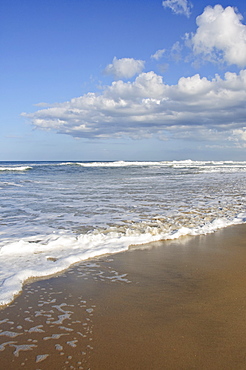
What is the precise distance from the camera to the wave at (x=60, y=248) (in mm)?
3662

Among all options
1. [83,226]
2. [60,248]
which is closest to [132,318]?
[60,248]

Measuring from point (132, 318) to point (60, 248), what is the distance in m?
2.50

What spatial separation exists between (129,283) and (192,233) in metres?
2.72

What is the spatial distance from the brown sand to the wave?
0.23m

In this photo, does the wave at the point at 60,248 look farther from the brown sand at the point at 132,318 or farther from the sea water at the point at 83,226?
the brown sand at the point at 132,318

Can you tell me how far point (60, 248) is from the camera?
4.87 meters

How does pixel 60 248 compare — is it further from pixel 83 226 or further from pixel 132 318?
pixel 132 318

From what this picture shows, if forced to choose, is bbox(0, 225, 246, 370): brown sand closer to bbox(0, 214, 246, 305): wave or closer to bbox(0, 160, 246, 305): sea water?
bbox(0, 214, 246, 305): wave

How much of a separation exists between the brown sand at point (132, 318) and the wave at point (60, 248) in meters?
0.23

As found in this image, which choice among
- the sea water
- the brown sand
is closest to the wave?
the sea water

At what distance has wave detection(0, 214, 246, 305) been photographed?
3662 mm

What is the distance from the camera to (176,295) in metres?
3.13

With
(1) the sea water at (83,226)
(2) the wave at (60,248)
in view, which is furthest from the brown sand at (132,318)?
(1) the sea water at (83,226)

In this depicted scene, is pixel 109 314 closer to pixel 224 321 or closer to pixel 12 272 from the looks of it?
pixel 224 321
